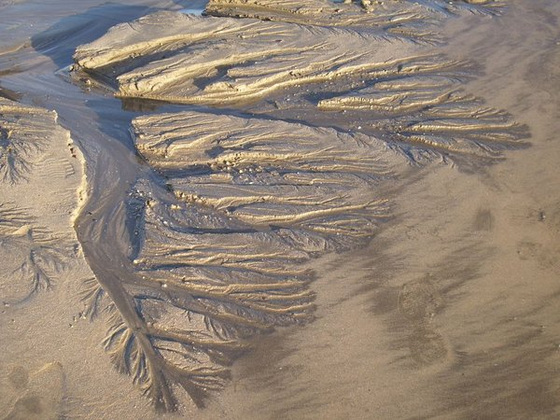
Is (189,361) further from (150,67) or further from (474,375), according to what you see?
(150,67)

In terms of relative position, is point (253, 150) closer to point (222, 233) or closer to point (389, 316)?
point (222, 233)

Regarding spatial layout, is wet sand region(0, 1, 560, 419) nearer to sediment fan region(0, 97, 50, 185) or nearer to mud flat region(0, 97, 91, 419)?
mud flat region(0, 97, 91, 419)

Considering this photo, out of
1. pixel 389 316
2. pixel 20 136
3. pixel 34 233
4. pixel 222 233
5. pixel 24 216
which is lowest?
pixel 389 316

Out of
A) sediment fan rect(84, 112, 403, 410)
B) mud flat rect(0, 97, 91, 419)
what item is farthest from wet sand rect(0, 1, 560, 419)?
sediment fan rect(84, 112, 403, 410)

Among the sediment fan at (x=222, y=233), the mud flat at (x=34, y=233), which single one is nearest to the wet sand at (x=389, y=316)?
the mud flat at (x=34, y=233)

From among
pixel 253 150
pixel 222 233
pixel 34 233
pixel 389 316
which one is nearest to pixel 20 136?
pixel 34 233

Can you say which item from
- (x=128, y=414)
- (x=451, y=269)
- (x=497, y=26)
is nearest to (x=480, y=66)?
(x=497, y=26)

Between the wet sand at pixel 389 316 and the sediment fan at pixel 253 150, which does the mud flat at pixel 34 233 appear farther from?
the sediment fan at pixel 253 150
